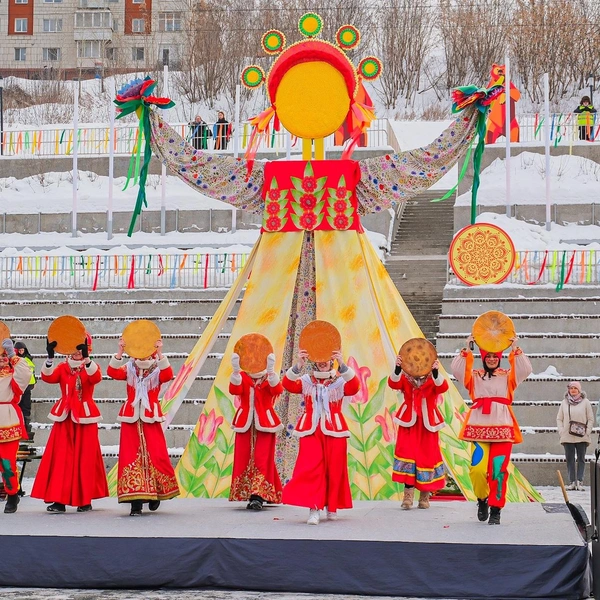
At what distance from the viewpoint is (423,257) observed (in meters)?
21.5

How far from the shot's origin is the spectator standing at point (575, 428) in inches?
569

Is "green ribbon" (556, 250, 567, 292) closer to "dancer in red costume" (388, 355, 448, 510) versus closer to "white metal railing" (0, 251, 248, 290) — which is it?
"white metal railing" (0, 251, 248, 290)

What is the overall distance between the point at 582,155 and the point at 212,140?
7.33 meters

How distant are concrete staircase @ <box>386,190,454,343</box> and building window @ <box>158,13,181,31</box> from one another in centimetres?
2167

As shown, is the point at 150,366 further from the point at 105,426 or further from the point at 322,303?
the point at 105,426

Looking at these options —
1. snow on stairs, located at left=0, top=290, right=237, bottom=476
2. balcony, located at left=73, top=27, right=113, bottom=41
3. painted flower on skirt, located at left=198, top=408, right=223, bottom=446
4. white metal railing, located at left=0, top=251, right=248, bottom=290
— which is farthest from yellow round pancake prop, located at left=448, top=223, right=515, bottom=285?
balcony, located at left=73, top=27, right=113, bottom=41

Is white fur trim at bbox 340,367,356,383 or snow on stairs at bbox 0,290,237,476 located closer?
white fur trim at bbox 340,367,356,383

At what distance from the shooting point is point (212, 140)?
92.2 feet

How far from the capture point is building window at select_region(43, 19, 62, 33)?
4900cm

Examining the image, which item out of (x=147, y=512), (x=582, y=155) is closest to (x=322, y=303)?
(x=147, y=512)

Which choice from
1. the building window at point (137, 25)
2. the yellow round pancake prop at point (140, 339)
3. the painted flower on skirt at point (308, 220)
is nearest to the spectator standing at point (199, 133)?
the painted flower on skirt at point (308, 220)

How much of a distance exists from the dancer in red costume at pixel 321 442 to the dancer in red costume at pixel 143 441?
0.97 m

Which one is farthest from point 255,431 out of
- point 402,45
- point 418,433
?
point 402,45

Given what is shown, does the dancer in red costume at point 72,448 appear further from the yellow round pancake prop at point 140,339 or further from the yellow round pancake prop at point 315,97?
the yellow round pancake prop at point 315,97
